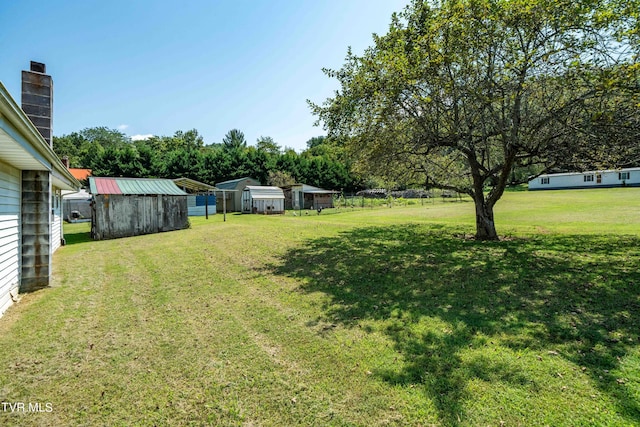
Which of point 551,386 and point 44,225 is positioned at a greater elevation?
point 44,225

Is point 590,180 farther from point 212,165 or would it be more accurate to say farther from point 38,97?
point 38,97

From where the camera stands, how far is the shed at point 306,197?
36.8 metres

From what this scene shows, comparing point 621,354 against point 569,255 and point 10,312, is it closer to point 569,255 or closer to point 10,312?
point 569,255

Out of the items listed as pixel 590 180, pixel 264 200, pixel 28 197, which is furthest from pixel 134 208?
pixel 590 180

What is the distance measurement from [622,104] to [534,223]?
903 centimetres

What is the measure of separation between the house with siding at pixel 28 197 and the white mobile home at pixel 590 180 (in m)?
46.0

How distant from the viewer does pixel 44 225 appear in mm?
6602

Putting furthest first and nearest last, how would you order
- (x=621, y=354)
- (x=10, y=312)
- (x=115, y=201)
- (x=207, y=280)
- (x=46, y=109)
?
(x=115, y=201)
(x=46, y=109)
(x=207, y=280)
(x=10, y=312)
(x=621, y=354)

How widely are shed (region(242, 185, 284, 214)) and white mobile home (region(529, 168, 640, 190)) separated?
107 feet

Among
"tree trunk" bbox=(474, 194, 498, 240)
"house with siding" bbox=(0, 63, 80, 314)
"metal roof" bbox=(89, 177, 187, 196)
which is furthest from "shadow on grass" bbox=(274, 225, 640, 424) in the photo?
"metal roof" bbox=(89, 177, 187, 196)

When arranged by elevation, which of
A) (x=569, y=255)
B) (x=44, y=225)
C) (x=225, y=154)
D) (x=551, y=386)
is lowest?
(x=551, y=386)

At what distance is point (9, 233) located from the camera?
564cm

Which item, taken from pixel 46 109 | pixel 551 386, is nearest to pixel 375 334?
pixel 551 386

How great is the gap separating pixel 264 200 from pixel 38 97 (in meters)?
23.2
